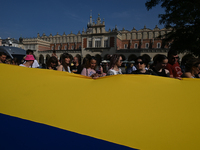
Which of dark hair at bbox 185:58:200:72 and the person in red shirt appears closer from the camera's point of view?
dark hair at bbox 185:58:200:72

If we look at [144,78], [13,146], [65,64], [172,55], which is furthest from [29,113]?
[172,55]

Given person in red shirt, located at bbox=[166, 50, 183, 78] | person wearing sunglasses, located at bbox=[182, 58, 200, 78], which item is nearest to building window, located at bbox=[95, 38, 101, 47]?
person in red shirt, located at bbox=[166, 50, 183, 78]

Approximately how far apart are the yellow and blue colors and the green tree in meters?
9.43

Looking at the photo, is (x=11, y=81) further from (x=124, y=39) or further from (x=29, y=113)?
(x=124, y=39)

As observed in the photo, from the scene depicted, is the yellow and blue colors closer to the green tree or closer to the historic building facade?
the green tree

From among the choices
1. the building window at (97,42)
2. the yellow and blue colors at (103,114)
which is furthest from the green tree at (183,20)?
the building window at (97,42)

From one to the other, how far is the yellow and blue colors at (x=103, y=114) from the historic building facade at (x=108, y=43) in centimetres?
2722

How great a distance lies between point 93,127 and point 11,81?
1.22m

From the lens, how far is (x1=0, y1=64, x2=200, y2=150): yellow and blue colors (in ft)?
3.48

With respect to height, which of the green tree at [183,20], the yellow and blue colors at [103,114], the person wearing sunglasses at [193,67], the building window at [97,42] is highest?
the building window at [97,42]

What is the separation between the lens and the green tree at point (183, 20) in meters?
8.73

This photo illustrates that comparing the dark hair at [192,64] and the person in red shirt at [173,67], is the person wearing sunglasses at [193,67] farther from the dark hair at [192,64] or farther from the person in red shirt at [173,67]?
the person in red shirt at [173,67]

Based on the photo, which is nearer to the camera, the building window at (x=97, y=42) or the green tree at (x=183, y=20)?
the green tree at (x=183, y=20)

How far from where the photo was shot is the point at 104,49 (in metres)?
31.2
